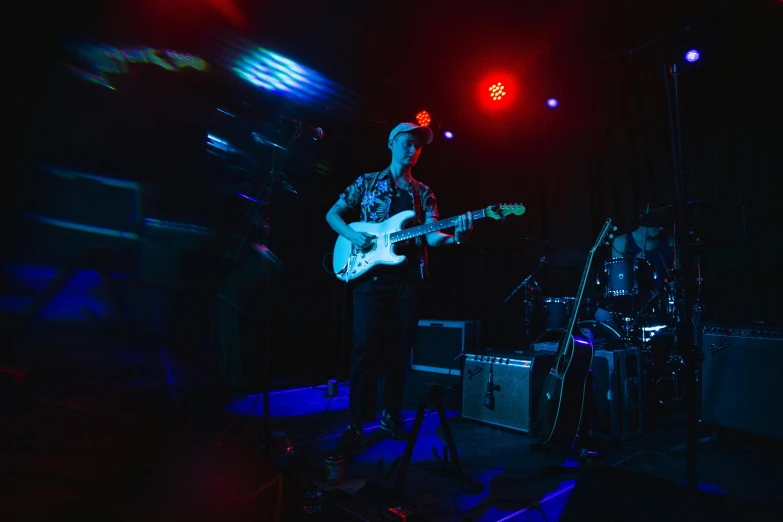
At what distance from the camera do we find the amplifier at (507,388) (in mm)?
3189

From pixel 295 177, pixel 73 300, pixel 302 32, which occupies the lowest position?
pixel 73 300

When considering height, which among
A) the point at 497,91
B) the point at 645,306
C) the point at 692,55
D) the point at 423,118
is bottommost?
the point at 645,306

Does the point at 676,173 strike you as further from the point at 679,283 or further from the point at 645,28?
the point at 645,28

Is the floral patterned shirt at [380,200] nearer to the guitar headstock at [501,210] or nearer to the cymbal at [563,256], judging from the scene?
the guitar headstock at [501,210]

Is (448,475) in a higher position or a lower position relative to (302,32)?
lower

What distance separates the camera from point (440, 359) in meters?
5.57

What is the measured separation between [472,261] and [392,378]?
3.68m

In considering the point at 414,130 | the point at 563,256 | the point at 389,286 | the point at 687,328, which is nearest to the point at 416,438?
the point at 389,286

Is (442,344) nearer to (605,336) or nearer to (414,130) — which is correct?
(605,336)

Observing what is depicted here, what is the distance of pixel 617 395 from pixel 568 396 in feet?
2.38

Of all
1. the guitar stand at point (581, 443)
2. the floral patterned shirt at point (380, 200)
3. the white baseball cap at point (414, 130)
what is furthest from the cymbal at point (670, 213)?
the white baseball cap at point (414, 130)

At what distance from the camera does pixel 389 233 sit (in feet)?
10.3

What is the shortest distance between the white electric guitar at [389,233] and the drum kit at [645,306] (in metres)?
1.14

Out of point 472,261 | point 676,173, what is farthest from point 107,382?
point 472,261
